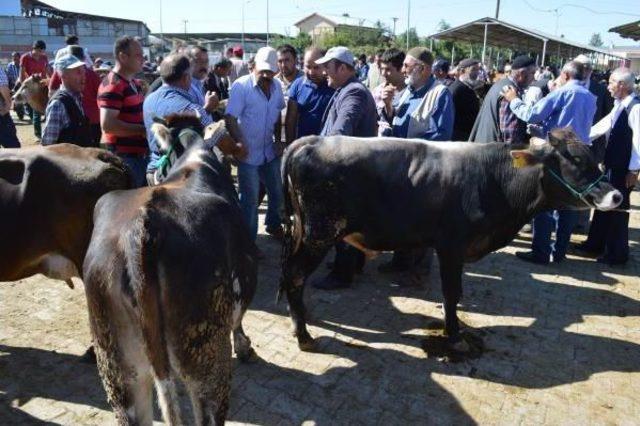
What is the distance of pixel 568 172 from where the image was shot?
4301mm

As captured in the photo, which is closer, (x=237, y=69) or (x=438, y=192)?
(x=438, y=192)

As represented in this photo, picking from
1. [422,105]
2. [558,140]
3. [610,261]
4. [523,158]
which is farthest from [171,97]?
[610,261]

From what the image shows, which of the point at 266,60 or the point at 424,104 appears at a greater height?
the point at 266,60

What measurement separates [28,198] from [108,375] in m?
1.62

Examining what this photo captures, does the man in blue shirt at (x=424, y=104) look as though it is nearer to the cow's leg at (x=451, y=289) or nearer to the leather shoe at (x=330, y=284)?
the cow's leg at (x=451, y=289)

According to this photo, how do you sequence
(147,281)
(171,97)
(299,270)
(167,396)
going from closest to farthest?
(147,281)
(167,396)
(171,97)
(299,270)

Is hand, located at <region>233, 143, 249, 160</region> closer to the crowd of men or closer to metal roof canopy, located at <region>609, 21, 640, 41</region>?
the crowd of men

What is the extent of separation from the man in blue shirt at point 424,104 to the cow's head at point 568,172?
3.40 feet

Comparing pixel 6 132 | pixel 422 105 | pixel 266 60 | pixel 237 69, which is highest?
pixel 237 69

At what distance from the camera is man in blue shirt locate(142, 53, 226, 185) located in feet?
13.3

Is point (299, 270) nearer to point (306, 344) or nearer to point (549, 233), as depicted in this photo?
point (306, 344)

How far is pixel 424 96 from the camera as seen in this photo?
527 centimetres

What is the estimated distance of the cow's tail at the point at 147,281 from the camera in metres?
2.23

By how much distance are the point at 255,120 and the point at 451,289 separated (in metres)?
2.83
